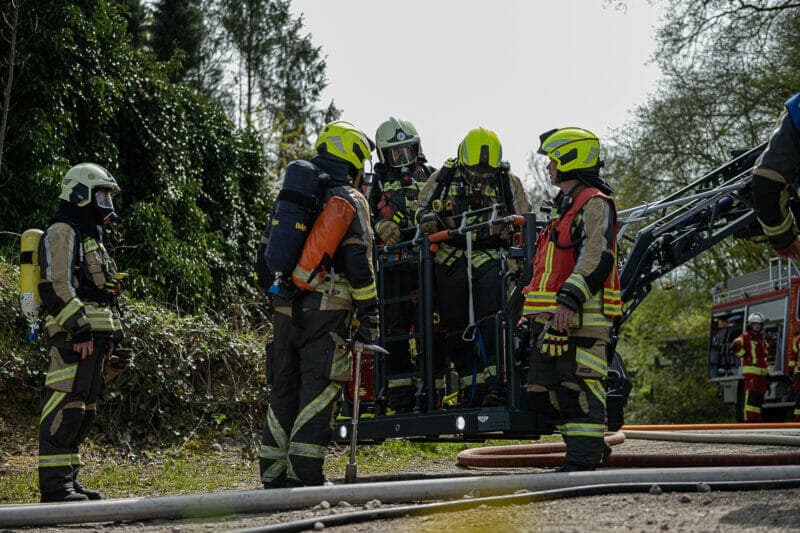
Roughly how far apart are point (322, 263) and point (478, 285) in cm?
167

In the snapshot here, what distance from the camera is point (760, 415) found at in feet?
57.8

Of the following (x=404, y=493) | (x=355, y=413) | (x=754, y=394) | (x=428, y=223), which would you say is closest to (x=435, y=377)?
(x=428, y=223)

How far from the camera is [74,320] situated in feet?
19.9

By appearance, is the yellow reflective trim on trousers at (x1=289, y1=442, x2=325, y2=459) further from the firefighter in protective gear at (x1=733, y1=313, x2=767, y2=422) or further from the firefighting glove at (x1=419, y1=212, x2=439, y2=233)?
the firefighter in protective gear at (x1=733, y1=313, x2=767, y2=422)

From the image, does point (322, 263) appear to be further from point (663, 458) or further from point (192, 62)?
point (192, 62)

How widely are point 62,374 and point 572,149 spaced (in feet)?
11.7

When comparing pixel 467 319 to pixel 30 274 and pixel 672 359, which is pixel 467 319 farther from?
pixel 672 359

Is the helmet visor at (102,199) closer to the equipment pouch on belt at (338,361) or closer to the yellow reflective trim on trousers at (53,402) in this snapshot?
the yellow reflective trim on trousers at (53,402)

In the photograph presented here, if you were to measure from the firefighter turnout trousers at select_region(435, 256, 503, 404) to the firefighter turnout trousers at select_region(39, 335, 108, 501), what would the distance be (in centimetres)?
251

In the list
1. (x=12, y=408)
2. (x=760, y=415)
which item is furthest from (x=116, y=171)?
(x=760, y=415)

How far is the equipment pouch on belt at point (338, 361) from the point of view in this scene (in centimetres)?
585

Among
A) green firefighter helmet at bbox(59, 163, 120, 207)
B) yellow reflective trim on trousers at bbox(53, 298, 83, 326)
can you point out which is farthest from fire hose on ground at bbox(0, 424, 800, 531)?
green firefighter helmet at bbox(59, 163, 120, 207)

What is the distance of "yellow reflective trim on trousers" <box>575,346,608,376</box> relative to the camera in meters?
5.98

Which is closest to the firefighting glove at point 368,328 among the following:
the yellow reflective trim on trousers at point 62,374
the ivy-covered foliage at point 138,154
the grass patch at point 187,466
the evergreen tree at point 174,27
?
→ the yellow reflective trim on trousers at point 62,374
